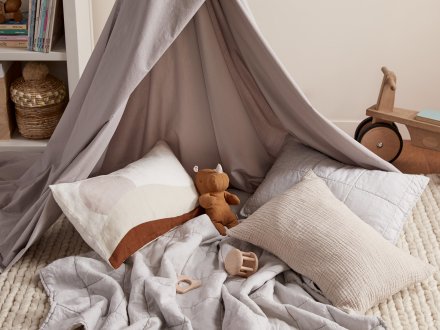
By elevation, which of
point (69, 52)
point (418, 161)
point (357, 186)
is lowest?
point (418, 161)

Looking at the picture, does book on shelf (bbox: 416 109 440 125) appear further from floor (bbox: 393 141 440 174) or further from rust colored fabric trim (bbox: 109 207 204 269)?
rust colored fabric trim (bbox: 109 207 204 269)

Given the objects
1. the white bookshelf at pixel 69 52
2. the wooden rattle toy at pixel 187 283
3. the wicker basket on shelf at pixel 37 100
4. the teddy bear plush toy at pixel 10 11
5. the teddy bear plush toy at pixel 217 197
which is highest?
the teddy bear plush toy at pixel 10 11

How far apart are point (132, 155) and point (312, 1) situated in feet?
3.72

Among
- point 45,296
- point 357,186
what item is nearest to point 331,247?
point 357,186

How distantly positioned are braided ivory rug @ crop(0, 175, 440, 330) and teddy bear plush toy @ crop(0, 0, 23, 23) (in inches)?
33.9

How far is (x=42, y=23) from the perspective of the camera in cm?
269

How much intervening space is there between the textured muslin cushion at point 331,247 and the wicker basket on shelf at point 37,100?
1035 mm

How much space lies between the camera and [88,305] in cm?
186

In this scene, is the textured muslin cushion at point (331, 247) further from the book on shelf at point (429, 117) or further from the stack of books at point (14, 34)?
the stack of books at point (14, 34)

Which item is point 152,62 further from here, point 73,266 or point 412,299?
point 412,299

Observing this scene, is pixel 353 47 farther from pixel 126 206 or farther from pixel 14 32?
pixel 126 206

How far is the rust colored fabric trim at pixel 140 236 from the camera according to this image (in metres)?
2.00

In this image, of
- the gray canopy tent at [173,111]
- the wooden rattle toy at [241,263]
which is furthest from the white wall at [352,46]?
the wooden rattle toy at [241,263]

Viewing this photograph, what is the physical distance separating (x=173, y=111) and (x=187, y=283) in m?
0.69
